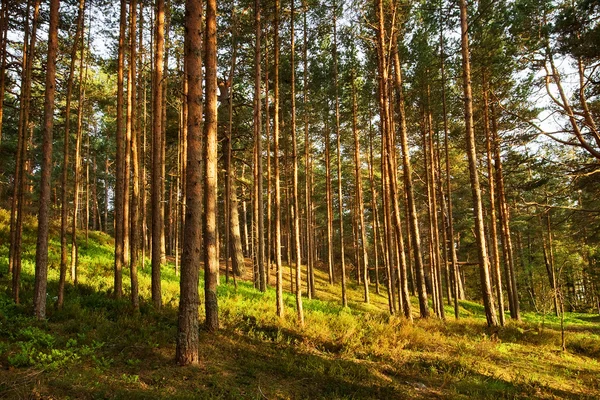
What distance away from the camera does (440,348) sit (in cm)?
980

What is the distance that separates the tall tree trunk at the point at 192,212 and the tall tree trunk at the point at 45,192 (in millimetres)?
3810

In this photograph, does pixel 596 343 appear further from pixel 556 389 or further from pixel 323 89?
pixel 323 89

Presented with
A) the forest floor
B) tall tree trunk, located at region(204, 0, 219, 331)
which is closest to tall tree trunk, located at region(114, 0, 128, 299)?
the forest floor

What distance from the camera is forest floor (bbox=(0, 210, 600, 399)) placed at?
566 centimetres

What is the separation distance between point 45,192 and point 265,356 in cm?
642

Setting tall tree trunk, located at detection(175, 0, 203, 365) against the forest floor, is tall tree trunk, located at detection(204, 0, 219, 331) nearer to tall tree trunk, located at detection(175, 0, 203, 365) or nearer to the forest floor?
the forest floor

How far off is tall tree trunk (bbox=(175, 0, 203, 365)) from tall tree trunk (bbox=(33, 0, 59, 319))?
3810mm

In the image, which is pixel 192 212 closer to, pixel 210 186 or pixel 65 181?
pixel 210 186

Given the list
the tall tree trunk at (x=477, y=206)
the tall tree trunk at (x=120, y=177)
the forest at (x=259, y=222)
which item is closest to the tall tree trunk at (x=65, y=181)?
the forest at (x=259, y=222)

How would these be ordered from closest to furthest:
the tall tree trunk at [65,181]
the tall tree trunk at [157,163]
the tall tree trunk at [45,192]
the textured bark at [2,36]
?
the tall tree trunk at [45,192] → the tall tree trunk at [65,181] → the tall tree trunk at [157,163] → the textured bark at [2,36]

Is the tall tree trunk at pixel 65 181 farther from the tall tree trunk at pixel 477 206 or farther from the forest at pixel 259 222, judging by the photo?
the tall tree trunk at pixel 477 206

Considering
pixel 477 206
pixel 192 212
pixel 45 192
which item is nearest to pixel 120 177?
pixel 45 192

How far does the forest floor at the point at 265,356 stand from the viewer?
5660mm

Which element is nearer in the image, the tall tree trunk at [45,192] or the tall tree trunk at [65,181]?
the tall tree trunk at [45,192]
